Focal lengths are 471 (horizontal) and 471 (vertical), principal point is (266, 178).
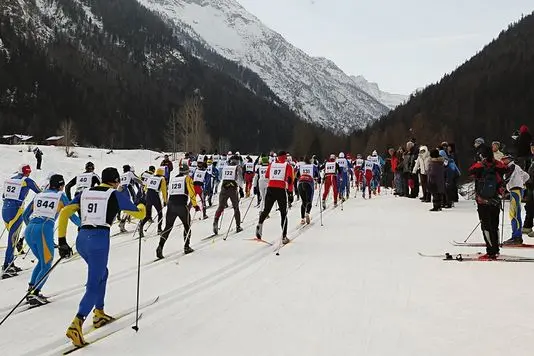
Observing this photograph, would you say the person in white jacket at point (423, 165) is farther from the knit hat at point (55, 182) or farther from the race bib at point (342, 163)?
the knit hat at point (55, 182)

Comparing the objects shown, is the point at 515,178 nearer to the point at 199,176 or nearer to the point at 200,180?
the point at 200,180

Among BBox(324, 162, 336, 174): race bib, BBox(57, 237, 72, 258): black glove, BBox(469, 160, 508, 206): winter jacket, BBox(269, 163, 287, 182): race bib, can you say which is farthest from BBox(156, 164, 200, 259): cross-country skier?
BBox(324, 162, 336, 174): race bib

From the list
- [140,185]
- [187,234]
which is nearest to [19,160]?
[140,185]

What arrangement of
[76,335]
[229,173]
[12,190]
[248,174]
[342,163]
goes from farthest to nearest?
1. [248,174]
2. [342,163]
3. [229,173]
4. [12,190]
5. [76,335]

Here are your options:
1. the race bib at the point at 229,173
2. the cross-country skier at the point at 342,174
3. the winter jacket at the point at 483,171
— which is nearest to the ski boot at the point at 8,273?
the race bib at the point at 229,173

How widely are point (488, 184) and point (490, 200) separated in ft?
1.05

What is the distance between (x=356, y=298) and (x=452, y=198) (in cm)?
1500

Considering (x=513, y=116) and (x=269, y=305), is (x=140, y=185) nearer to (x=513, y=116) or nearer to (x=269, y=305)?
(x=269, y=305)

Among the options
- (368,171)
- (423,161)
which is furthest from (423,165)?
(368,171)

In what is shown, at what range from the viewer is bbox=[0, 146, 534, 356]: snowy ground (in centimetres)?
551

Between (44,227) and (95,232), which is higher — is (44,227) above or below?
below

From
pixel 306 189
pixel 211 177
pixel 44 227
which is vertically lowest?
pixel 44 227

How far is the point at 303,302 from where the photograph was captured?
7.03 meters

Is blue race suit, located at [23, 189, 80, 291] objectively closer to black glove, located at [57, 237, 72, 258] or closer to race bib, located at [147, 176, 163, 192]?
black glove, located at [57, 237, 72, 258]
